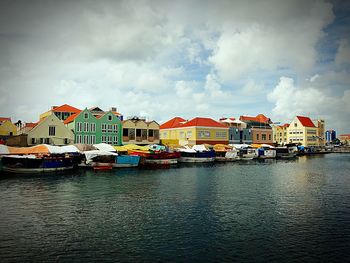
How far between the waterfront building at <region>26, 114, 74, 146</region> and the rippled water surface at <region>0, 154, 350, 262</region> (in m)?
36.2

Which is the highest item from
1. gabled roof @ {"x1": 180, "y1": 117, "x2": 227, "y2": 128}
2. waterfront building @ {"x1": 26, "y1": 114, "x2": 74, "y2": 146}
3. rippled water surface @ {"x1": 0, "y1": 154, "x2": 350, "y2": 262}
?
gabled roof @ {"x1": 180, "y1": 117, "x2": 227, "y2": 128}

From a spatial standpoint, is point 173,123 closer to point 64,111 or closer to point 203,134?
point 203,134

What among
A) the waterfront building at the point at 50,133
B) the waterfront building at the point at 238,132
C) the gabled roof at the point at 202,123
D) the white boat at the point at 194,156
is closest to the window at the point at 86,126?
the waterfront building at the point at 50,133

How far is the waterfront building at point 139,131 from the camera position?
267 ft

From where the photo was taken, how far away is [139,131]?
83.5 m

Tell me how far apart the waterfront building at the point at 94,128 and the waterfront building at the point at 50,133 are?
2.46 meters

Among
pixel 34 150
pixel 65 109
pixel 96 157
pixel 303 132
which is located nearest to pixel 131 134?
pixel 65 109

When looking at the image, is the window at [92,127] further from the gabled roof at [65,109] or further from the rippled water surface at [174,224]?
the rippled water surface at [174,224]

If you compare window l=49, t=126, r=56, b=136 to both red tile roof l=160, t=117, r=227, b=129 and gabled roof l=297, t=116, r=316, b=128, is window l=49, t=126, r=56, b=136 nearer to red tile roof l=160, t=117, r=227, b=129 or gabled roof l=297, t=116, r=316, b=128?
red tile roof l=160, t=117, r=227, b=129

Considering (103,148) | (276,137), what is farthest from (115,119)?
(276,137)

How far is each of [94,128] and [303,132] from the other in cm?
11815

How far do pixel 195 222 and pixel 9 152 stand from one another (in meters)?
42.5

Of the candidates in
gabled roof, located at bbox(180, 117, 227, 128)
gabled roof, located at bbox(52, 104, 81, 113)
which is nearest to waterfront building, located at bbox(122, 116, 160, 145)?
gabled roof, located at bbox(180, 117, 227, 128)

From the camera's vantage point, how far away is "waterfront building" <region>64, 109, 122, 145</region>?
7394 centimetres
